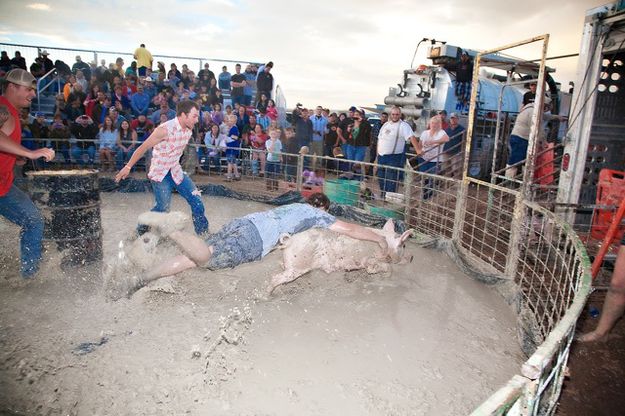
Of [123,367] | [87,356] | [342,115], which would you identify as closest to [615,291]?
[123,367]

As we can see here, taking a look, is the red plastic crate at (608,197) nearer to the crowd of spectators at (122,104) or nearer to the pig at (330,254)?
the pig at (330,254)

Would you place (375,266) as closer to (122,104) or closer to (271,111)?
(271,111)

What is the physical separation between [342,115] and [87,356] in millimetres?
10089

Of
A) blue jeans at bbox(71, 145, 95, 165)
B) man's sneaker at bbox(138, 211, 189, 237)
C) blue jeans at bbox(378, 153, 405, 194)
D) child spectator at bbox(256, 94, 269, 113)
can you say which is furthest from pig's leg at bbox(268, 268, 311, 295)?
child spectator at bbox(256, 94, 269, 113)

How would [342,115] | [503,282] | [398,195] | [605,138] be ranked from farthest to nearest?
[342,115] < [398,195] < [605,138] < [503,282]

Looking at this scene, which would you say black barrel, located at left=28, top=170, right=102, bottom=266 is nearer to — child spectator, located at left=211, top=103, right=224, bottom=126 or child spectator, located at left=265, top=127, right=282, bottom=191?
child spectator, located at left=265, top=127, right=282, bottom=191

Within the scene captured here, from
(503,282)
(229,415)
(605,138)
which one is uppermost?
(605,138)

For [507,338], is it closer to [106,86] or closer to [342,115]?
[342,115]

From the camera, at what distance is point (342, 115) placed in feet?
39.2

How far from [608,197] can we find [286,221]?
4487mm

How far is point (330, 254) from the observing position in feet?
14.2

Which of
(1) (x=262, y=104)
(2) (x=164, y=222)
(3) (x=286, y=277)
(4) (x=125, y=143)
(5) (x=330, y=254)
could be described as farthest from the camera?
(1) (x=262, y=104)

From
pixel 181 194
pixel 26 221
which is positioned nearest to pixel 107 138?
pixel 181 194

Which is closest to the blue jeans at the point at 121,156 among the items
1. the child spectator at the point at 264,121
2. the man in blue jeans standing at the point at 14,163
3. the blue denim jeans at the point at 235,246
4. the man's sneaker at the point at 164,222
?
the child spectator at the point at 264,121
